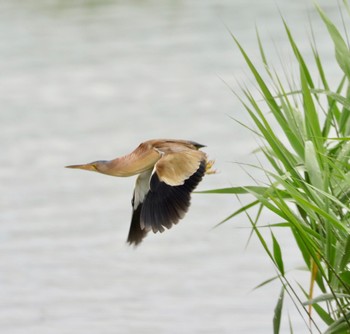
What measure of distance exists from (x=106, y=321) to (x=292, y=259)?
1.09 m

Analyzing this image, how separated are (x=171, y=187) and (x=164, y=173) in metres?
Answer: 0.04

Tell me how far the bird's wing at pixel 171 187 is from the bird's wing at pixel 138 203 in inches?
5.2

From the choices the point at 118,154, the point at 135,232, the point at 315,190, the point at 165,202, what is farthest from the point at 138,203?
the point at 118,154

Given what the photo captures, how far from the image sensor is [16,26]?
14359mm

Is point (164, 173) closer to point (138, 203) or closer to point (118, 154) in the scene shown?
point (138, 203)

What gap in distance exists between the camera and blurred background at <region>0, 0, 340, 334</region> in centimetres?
629

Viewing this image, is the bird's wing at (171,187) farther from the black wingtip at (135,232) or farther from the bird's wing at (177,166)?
the black wingtip at (135,232)

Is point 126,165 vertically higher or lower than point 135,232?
higher

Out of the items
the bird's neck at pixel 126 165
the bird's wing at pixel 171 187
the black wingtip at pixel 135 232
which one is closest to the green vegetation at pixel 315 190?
the bird's wing at pixel 171 187

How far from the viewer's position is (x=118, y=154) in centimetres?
880

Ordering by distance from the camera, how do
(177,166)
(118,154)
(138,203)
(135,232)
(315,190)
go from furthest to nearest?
(118,154), (135,232), (138,203), (177,166), (315,190)

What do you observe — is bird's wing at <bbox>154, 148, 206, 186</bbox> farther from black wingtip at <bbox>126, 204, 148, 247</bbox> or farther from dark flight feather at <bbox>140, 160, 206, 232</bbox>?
black wingtip at <bbox>126, 204, 148, 247</bbox>

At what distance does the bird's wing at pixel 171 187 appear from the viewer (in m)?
3.54

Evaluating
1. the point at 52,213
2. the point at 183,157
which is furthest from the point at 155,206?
the point at 52,213
